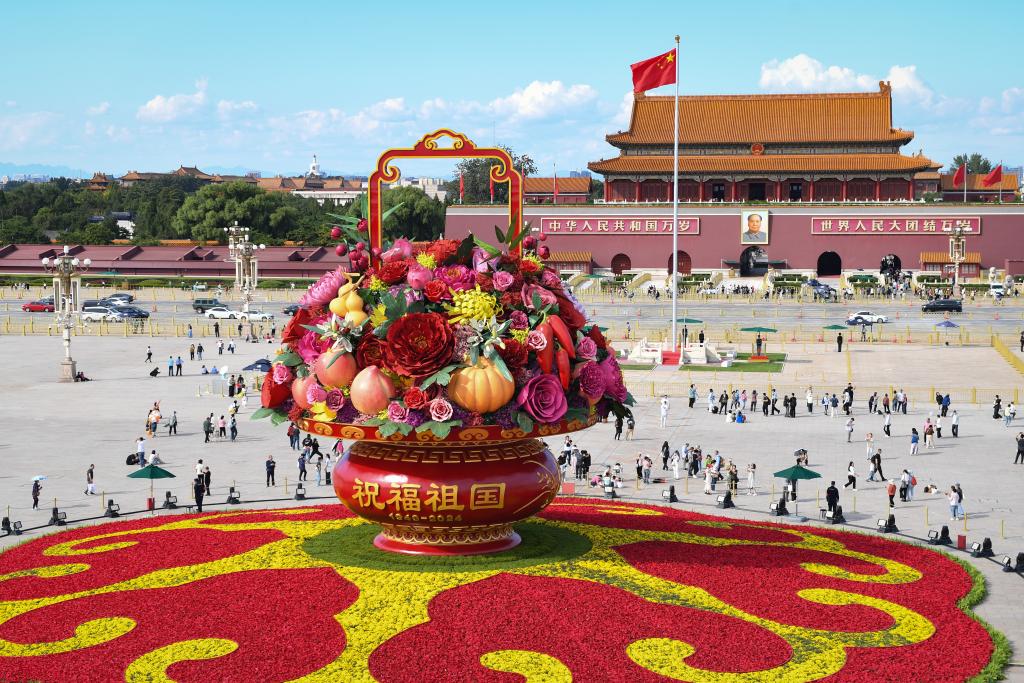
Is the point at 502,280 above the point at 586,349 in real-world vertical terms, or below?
above

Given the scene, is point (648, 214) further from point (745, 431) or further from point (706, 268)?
point (745, 431)

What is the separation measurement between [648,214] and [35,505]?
3218 inches

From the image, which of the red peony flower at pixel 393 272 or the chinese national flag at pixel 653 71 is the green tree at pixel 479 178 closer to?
the chinese national flag at pixel 653 71

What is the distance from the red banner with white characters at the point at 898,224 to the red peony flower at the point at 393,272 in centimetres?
9053

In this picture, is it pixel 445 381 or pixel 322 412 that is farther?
pixel 322 412

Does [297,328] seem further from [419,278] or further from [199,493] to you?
[199,493]

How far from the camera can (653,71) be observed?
179 ft

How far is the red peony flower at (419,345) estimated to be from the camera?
15.2 metres

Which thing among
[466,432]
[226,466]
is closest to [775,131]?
[226,466]

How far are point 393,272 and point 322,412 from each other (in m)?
2.07

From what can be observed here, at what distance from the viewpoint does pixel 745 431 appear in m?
39.9

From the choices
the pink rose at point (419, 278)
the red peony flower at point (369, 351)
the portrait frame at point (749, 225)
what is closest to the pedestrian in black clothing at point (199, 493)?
the red peony flower at point (369, 351)

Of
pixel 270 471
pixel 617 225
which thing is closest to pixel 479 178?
pixel 617 225

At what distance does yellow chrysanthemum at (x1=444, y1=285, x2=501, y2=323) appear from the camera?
51.0ft
